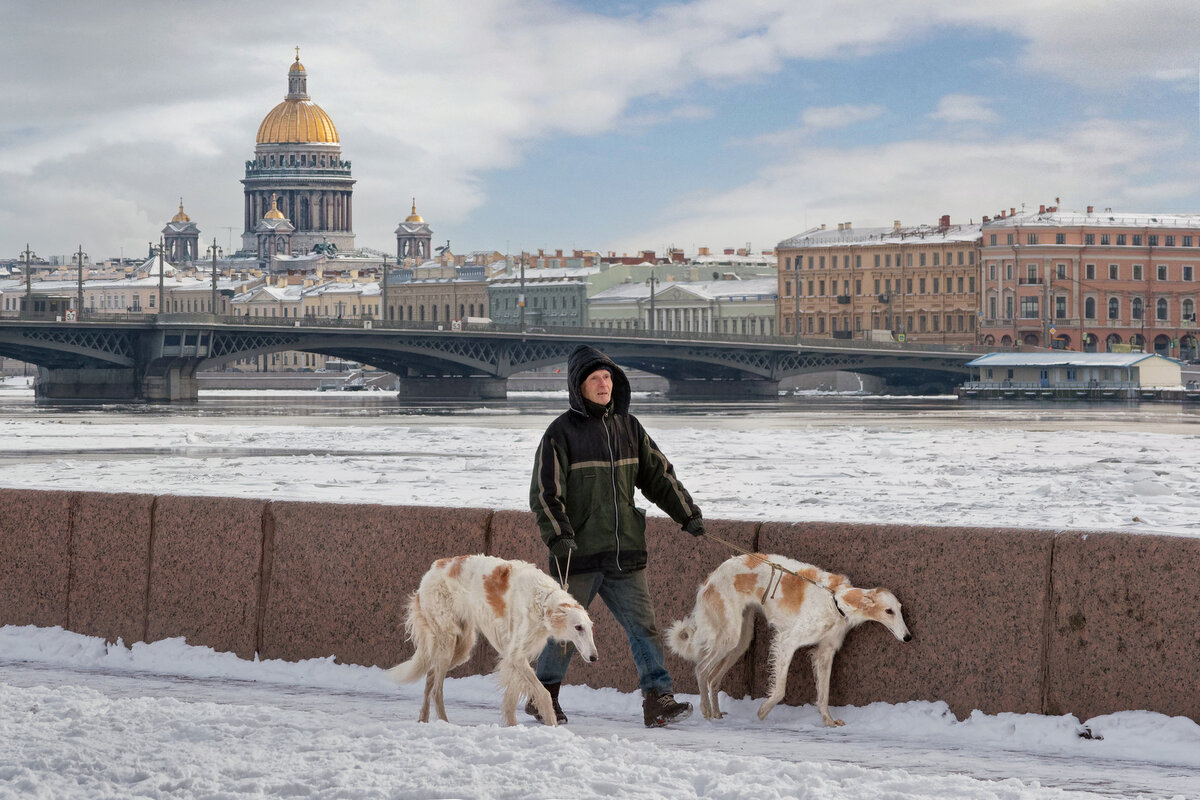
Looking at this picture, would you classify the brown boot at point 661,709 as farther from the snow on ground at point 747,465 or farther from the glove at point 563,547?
the snow on ground at point 747,465

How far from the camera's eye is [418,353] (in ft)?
232

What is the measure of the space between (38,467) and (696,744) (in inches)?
689

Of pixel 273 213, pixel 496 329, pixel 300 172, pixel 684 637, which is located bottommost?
pixel 684 637

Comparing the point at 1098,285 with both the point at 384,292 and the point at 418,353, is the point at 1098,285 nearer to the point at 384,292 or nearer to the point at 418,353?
the point at 384,292

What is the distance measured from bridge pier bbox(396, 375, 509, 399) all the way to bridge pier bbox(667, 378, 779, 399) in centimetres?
878

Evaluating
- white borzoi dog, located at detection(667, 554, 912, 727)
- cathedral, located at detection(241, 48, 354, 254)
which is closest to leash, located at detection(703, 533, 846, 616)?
white borzoi dog, located at detection(667, 554, 912, 727)

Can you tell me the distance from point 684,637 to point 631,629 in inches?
16.6

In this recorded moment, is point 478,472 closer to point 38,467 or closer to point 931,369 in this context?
point 38,467

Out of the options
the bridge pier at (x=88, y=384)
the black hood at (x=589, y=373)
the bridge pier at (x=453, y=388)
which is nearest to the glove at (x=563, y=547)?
the black hood at (x=589, y=373)

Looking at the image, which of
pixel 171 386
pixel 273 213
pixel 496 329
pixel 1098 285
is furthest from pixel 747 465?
pixel 273 213

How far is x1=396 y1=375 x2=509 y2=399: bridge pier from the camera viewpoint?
75.0 metres

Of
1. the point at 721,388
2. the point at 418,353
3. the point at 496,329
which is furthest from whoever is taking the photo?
the point at 721,388

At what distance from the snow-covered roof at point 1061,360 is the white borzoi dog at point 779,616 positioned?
2590 inches

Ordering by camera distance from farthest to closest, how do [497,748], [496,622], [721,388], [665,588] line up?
[721,388] < [665,588] < [496,622] < [497,748]
